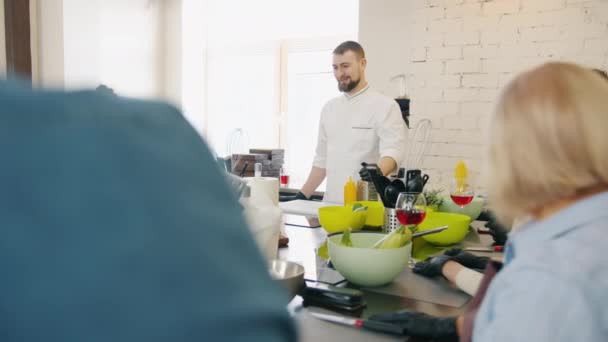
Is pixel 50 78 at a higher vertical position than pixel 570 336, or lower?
A: higher

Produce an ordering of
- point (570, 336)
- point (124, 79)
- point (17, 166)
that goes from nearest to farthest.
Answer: point (17, 166)
point (570, 336)
point (124, 79)

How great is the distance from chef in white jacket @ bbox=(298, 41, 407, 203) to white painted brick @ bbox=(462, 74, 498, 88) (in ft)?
1.78

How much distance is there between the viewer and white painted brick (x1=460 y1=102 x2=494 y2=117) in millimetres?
3420

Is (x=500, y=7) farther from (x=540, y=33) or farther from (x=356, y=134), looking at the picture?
(x=356, y=134)

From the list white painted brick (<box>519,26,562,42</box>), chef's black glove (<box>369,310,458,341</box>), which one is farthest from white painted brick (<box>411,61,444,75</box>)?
chef's black glove (<box>369,310,458,341</box>)

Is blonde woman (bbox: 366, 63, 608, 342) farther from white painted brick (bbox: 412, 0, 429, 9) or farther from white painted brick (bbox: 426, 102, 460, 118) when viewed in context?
white painted brick (bbox: 412, 0, 429, 9)

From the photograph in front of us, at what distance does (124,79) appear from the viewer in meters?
5.28

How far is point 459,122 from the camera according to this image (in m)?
3.50

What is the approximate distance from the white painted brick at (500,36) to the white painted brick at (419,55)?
0.42 metres

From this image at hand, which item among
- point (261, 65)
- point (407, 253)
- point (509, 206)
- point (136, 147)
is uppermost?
point (261, 65)

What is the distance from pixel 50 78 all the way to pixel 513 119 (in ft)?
13.4

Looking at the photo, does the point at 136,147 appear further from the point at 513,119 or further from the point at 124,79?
the point at 124,79

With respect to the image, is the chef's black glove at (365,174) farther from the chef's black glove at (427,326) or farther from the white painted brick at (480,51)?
the white painted brick at (480,51)

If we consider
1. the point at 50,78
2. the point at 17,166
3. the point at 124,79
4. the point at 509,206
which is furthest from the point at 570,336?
the point at 124,79
